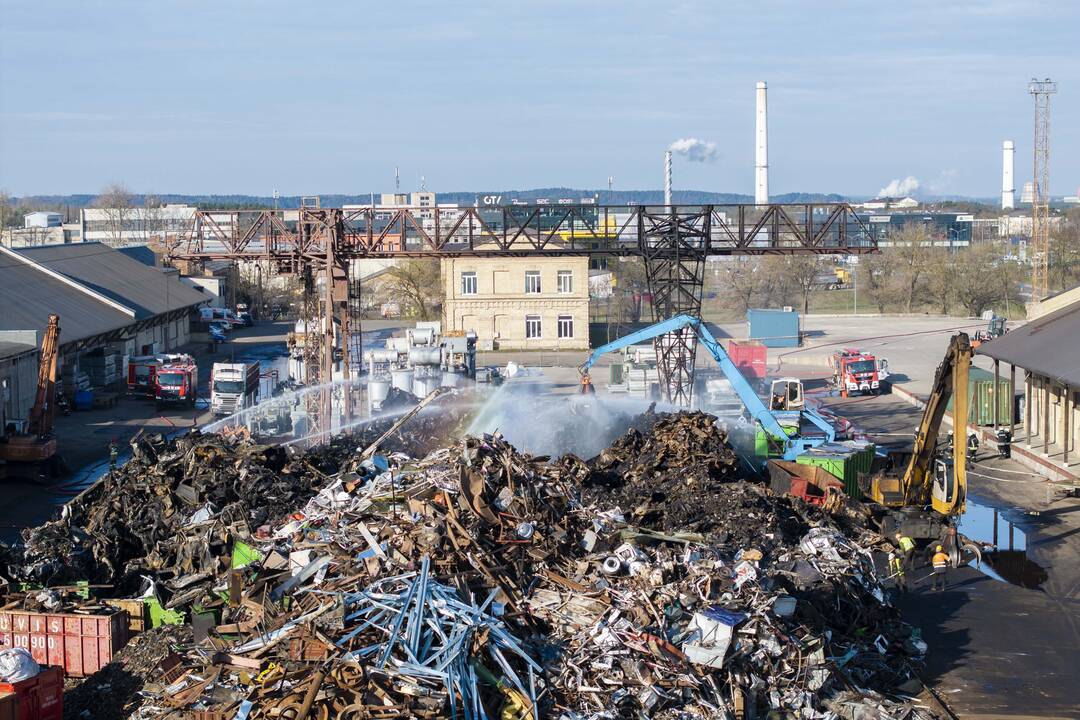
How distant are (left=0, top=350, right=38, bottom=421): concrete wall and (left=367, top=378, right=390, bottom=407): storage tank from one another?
1069 centimetres

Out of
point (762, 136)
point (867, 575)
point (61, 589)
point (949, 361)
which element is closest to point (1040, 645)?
point (867, 575)

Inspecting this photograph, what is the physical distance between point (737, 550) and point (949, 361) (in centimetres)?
712

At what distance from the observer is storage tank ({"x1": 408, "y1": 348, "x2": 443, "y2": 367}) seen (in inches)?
1635

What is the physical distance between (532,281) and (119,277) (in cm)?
2167

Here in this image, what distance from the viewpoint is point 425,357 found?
41594 millimetres

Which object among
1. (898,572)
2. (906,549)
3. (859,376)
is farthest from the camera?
(859,376)

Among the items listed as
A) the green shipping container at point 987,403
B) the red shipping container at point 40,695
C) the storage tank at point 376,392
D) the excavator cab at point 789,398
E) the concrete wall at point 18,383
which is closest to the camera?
the red shipping container at point 40,695

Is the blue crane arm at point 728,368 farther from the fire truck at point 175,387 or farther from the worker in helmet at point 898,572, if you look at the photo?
the fire truck at point 175,387

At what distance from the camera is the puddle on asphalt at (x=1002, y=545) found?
21078mm

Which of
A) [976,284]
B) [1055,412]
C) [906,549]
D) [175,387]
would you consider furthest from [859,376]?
[976,284]

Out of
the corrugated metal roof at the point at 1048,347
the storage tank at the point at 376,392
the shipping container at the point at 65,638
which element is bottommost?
the shipping container at the point at 65,638

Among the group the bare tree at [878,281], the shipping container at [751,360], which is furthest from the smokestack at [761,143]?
the shipping container at [751,360]

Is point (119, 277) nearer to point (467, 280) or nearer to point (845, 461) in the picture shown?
point (467, 280)

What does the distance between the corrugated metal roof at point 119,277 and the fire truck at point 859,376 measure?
31.4m
